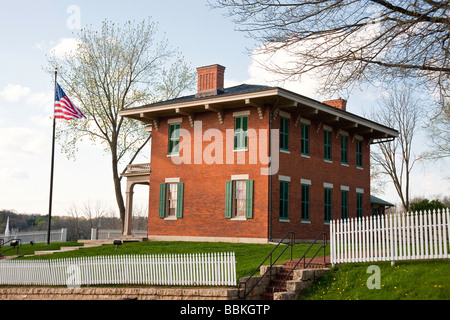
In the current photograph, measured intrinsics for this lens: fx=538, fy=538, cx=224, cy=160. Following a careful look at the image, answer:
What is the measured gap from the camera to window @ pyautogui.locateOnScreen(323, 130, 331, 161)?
28625 millimetres

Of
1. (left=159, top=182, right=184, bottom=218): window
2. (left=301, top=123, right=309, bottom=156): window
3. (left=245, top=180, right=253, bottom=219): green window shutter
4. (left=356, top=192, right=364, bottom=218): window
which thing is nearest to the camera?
(left=245, top=180, right=253, bottom=219): green window shutter

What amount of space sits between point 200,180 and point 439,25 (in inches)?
654

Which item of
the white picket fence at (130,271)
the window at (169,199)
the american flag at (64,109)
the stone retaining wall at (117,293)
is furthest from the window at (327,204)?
the stone retaining wall at (117,293)

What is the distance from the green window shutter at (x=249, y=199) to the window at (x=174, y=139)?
493 cm

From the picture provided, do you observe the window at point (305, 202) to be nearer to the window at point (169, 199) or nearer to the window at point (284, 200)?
the window at point (284, 200)

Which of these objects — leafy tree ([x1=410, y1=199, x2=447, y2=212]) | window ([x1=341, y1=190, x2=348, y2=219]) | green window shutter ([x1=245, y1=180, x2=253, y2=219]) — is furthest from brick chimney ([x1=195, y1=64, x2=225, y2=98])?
leafy tree ([x1=410, y1=199, x2=447, y2=212])

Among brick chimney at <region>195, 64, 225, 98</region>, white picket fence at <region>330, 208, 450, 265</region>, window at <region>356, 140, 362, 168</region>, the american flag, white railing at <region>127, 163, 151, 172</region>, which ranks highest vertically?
brick chimney at <region>195, 64, 225, 98</region>

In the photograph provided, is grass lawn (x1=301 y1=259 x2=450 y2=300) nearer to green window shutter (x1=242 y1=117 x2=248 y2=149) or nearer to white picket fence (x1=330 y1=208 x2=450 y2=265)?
white picket fence (x1=330 y1=208 x2=450 y2=265)

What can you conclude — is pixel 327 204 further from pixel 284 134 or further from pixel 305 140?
pixel 284 134

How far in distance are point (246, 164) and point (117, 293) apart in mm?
11118

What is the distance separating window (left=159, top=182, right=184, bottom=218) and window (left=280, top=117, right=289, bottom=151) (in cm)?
575

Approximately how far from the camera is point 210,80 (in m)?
28.4

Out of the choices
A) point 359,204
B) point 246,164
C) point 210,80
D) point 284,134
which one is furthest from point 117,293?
point 359,204

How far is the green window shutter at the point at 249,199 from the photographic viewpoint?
2473cm
